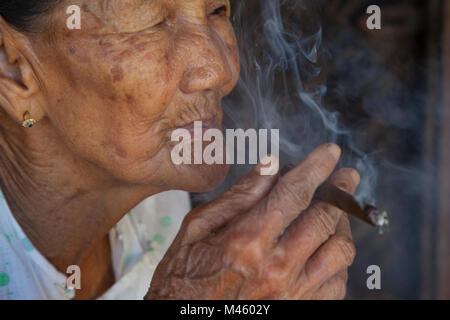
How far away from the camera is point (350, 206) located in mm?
1321

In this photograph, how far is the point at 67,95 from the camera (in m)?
1.72

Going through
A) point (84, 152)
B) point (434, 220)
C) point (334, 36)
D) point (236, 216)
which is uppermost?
point (334, 36)

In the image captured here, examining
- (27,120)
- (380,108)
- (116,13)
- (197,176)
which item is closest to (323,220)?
(197,176)

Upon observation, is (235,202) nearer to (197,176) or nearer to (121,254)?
(197,176)

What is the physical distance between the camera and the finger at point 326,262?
1.42 m

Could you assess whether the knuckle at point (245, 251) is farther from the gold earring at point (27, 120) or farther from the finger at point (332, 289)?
the gold earring at point (27, 120)

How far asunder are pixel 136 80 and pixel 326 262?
83 cm

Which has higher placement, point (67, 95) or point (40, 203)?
point (67, 95)

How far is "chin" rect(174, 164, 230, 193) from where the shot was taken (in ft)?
6.08

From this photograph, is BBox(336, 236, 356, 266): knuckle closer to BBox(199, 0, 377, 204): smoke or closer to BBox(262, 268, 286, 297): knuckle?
BBox(262, 268, 286, 297): knuckle

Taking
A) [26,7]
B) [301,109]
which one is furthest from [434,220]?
[26,7]

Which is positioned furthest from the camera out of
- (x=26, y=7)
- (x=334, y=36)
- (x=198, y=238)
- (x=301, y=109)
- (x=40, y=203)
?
(x=334, y=36)
